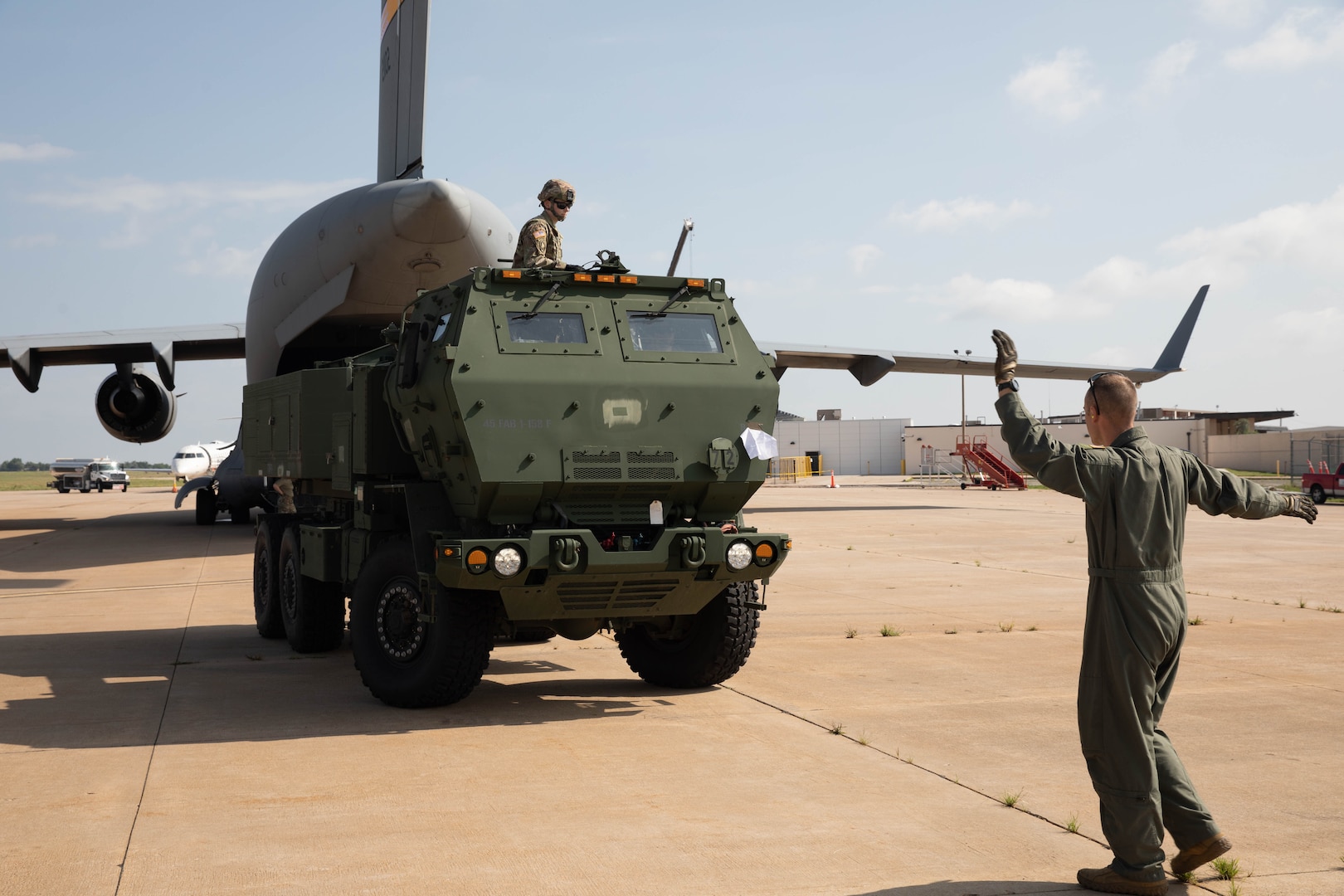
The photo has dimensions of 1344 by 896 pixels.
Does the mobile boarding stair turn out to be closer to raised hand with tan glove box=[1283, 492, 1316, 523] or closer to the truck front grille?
the truck front grille

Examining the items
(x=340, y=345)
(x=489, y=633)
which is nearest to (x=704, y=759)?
(x=489, y=633)

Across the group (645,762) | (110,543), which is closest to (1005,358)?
(645,762)

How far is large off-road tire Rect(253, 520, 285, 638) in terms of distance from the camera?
10.3 metres

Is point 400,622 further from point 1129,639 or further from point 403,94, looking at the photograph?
point 403,94

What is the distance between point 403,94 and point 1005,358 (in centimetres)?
1443

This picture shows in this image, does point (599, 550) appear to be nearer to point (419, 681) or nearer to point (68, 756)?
point (419, 681)

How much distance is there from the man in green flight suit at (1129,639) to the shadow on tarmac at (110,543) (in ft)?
44.1

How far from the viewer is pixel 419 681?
23.4ft

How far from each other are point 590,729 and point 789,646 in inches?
128

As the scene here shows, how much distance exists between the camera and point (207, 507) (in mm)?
26328

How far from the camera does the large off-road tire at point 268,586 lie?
1034 centimetres

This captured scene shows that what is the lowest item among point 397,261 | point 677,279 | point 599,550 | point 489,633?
point 489,633

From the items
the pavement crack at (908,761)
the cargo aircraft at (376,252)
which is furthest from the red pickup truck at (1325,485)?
the pavement crack at (908,761)

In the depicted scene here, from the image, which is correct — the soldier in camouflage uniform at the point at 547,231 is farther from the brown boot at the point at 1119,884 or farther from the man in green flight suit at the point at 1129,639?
the brown boot at the point at 1119,884
